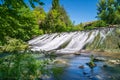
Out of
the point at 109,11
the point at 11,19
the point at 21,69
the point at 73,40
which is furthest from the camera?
the point at 109,11

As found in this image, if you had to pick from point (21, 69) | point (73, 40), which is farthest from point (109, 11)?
point (21, 69)

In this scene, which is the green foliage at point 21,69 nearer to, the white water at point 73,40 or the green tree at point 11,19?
the green tree at point 11,19

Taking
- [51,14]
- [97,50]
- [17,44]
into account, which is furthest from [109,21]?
[17,44]

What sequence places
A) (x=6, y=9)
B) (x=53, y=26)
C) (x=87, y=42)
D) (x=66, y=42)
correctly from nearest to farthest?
(x=6, y=9), (x=87, y=42), (x=66, y=42), (x=53, y=26)

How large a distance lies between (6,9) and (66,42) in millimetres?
20695

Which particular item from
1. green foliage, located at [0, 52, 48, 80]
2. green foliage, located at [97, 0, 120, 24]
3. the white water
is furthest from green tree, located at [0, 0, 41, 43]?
green foliage, located at [97, 0, 120, 24]

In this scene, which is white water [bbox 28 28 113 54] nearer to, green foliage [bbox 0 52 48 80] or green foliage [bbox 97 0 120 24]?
green foliage [bbox 0 52 48 80]

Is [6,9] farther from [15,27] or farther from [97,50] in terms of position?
[97,50]

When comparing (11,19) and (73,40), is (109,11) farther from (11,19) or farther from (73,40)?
(11,19)

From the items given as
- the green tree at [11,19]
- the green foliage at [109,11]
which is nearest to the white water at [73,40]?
the green tree at [11,19]

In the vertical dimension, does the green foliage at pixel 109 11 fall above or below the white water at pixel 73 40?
above

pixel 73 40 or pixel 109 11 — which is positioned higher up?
pixel 109 11

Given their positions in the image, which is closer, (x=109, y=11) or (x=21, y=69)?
(x=21, y=69)

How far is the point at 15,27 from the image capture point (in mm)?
5887
